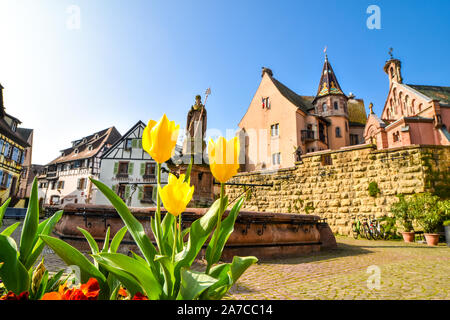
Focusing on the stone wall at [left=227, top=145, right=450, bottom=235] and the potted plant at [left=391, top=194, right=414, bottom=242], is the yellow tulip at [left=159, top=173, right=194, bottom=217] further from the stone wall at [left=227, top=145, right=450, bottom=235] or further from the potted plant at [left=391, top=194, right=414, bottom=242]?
the potted plant at [left=391, top=194, right=414, bottom=242]

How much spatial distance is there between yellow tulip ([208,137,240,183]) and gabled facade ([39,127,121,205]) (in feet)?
101

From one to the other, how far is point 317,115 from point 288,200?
18.8 m

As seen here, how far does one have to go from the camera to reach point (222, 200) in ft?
3.58

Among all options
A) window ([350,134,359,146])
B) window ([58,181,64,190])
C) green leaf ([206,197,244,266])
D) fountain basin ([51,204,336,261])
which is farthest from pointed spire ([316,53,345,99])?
window ([58,181,64,190])

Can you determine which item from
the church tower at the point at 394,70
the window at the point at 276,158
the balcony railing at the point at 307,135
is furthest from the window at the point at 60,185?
the church tower at the point at 394,70

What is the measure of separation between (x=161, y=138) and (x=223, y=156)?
11.0 inches

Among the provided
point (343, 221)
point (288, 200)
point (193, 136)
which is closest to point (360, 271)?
point (193, 136)

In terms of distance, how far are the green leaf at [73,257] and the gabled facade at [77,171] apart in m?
30.3

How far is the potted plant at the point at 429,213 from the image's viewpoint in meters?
8.88

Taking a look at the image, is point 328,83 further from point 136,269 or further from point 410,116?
point 136,269

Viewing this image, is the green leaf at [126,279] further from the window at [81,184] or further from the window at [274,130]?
the window at [81,184]

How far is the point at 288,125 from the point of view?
92.7 feet

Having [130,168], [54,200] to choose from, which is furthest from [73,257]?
[54,200]
